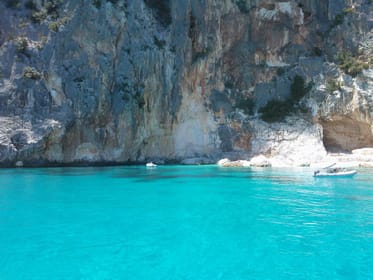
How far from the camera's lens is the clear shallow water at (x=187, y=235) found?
6.85 m

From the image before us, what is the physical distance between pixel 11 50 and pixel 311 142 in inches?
1172

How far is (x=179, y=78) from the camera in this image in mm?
39281

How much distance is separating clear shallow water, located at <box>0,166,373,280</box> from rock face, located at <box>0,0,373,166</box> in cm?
1906

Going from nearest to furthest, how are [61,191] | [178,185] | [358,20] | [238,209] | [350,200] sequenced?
[238,209] < [350,200] < [61,191] < [178,185] < [358,20]

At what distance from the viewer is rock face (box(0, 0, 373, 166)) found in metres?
34.5

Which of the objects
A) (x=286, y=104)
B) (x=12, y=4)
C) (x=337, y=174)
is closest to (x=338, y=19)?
(x=286, y=104)

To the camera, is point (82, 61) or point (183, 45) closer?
point (82, 61)

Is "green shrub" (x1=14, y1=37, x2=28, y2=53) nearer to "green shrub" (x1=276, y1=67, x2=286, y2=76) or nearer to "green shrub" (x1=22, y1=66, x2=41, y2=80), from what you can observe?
"green shrub" (x1=22, y1=66, x2=41, y2=80)

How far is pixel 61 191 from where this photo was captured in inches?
682

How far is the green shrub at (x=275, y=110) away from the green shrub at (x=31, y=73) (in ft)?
73.8

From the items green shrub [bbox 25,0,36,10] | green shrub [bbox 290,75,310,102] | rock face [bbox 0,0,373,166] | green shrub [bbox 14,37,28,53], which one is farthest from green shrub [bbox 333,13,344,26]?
green shrub [bbox 14,37,28,53]

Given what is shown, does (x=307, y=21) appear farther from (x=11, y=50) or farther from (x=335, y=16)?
(x=11, y=50)

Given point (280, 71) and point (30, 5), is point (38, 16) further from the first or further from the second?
point (280, 71)

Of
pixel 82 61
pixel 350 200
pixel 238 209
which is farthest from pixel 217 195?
pixel 82 61
